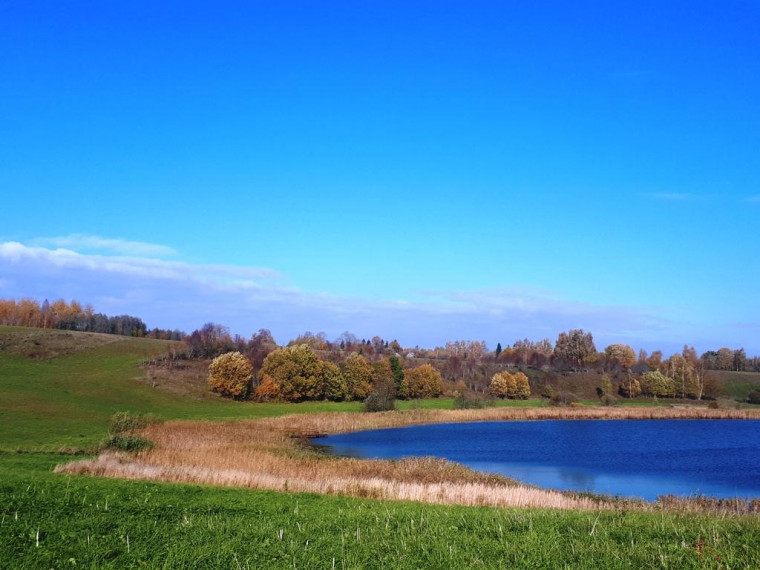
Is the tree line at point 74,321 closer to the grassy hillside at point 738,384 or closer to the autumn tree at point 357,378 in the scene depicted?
the autumn tree at point 357,378

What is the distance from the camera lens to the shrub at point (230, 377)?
88.1m

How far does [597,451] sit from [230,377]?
55.9 m

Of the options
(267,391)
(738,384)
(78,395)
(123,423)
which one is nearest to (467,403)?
(267,391)

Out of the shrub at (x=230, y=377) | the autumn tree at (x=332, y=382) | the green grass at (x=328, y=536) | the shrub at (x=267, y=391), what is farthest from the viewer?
the autumn tree at (x=332, y=382)

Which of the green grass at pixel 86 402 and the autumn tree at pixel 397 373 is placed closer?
the green grass at pixel 86 402

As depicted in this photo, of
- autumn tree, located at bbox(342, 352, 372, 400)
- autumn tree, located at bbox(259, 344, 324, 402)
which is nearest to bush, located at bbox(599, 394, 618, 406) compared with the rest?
autumn tree, located at bbox(342, 352, 372, 400)

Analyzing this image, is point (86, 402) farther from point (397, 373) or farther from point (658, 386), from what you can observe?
point (658, 386)

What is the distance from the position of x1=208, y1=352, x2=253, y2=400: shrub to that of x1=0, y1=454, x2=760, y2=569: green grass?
7345 cm

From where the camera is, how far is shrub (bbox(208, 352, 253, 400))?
88.1 metres

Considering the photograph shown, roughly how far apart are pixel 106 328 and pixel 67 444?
13869 cm

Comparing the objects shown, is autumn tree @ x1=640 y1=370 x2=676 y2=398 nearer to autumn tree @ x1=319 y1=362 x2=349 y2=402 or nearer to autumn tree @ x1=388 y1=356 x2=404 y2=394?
autumn tree @ x1=388 y1=356 x2=404 y2=394

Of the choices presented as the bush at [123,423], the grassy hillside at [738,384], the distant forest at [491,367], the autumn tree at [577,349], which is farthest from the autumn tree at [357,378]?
the autumn tree at [577,349]

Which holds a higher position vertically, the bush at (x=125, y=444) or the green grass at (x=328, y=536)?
the green grass at (x=328, y=536)

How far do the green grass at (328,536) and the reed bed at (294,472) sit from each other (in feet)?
21.3
